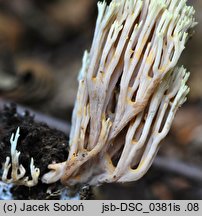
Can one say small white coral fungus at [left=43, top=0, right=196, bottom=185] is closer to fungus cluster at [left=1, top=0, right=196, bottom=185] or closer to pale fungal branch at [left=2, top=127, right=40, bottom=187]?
fungus cluster at [left=1, top=0, right=196, bottom=185]

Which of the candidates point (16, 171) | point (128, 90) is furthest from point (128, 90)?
point (16, 171)

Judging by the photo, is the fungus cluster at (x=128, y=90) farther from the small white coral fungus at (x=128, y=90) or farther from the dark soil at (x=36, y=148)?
the dark soil at (x=36, y=148)

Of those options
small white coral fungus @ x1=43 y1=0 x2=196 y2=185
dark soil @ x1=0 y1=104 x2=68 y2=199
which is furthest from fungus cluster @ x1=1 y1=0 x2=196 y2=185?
dark soil @ x1=0 y1=104 x2=68 y2=199

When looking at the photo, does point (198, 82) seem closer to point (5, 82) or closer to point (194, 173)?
point (194, 173)

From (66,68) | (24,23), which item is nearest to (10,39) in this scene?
(24,23)

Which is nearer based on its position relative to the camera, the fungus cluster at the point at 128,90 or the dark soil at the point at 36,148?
the fungus cluster at the point at 128,90

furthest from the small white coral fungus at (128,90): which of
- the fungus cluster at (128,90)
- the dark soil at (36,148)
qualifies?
the dark soil at (36,148)

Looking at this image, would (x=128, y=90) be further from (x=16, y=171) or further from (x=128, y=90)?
(x=16, y=171)

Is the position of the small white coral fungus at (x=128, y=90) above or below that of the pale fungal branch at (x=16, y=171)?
above
